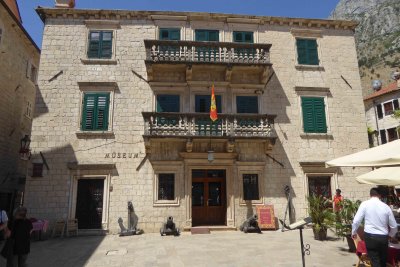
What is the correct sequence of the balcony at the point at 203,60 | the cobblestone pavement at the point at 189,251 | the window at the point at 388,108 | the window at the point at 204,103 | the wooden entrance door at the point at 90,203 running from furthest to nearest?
the window at the point at 388,108 < the window at the point at 204,103 < the balcony at the point at 203,60 < the wooden entrance door at the point at 90,203 < the cobblestone pavement at the point at 189,251

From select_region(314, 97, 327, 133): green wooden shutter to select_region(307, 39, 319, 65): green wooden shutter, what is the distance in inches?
85.2

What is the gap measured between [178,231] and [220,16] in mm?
11119

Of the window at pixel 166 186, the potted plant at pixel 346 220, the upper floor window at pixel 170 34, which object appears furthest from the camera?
the upper floor window at pixel 170 34

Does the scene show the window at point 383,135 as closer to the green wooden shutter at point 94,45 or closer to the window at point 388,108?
the window at point 388,108

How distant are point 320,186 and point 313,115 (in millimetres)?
3625

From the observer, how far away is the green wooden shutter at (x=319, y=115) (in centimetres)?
1537

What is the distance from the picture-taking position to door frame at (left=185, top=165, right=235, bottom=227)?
13.8 m

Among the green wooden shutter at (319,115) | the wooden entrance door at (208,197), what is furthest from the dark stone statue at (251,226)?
the green wooden shutter at (319,115)

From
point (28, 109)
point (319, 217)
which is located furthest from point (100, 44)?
point (319, 217)

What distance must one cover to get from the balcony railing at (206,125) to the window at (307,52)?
A: 4.35m

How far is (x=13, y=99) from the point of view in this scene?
1667 cm

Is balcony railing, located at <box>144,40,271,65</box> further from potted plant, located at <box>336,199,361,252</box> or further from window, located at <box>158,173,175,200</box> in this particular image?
potted plant, located at <box>336,199,361,252</box>

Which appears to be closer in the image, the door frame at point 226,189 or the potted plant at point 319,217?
the potted plant at point 319,217

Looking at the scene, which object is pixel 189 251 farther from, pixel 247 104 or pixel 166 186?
pixel 247 104
